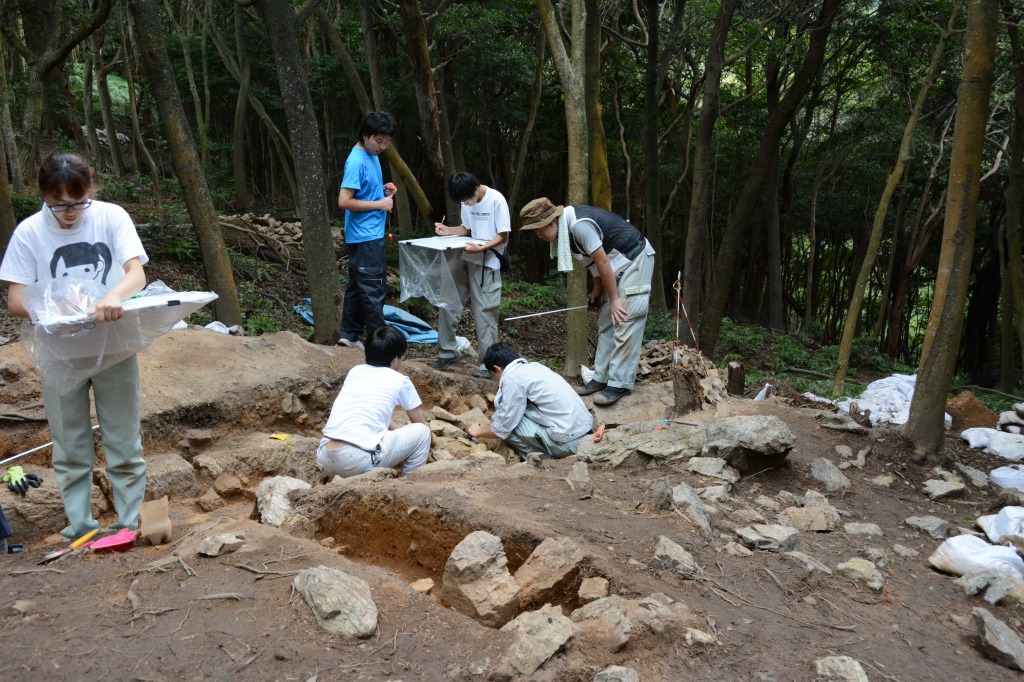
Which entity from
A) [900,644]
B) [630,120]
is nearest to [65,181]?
[900,644]

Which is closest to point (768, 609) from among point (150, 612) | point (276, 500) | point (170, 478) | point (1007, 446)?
point (150, 612)

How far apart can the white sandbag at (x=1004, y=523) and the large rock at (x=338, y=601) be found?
11.0ft

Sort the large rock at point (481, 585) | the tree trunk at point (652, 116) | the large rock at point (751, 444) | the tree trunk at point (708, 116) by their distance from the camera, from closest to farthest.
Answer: the large rock at point (481, 585), the large rock at point (751, 444), the tree trunk at point (708, 116), the tree trunk at point (652, 116)

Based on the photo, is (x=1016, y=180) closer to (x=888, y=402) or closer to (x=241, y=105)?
(x=888, y=402)

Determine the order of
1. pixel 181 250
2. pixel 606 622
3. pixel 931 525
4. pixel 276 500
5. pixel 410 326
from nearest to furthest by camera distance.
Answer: pixel 606 622 < pixel 276 500 < pixel 931 525 < pixel 410 326 < pixel 181 250

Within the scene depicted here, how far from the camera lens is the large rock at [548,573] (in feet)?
10.0

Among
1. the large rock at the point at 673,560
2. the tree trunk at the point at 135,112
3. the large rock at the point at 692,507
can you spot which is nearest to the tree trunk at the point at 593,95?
the large rock at the point at 692,507

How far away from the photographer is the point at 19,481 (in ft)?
13.4

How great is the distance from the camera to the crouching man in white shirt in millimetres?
4625

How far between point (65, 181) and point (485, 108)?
41.9 ft

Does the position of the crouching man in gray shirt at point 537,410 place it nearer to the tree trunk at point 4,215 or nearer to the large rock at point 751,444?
the large rock at point 751,444

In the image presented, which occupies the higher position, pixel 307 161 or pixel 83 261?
pixel 307 161

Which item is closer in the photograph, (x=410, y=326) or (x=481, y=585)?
(x=481, y=585)

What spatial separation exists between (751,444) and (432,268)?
339 cm
